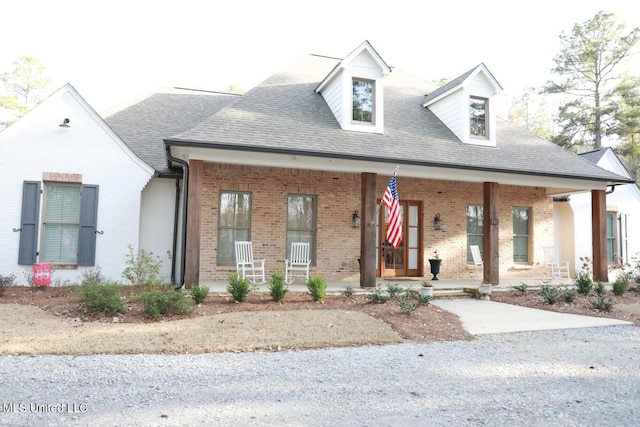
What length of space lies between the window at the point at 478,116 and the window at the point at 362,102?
305cm

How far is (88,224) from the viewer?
9.55m

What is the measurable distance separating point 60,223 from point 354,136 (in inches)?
264

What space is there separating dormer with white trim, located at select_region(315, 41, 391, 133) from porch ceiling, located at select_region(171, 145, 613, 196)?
1.52 m

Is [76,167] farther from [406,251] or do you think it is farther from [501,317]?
[501,317]

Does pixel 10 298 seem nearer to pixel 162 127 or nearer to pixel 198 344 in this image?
pixel 198 344

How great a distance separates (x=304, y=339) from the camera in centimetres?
557

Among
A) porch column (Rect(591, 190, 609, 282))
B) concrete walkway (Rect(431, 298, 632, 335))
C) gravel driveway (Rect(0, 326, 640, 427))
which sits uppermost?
porch column (Rect(591, 190, 609, 282))

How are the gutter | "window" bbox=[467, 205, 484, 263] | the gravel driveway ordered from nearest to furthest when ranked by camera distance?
the gravel driveway → the gutter → "window" bbox=[467, 205, 484, 263]

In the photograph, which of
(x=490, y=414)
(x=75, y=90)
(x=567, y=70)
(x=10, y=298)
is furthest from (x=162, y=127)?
(x=567, y=70)

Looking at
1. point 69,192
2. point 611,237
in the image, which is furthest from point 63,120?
point 611,237

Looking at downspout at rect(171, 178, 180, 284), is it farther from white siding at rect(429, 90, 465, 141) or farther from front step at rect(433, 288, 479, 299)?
white siding at rect(429, 90, 465, 141)

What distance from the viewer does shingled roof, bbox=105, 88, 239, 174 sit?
11258 mm

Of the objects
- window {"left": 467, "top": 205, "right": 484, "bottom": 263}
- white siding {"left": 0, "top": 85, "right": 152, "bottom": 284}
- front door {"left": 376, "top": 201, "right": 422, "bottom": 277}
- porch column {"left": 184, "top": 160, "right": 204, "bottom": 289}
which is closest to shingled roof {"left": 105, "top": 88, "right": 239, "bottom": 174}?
white siding {"left": 0, "top": 85, "right": 152, "bottom": 284}

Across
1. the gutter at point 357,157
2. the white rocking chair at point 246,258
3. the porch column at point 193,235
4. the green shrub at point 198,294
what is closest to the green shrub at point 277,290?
the green shrub at point 198,294
